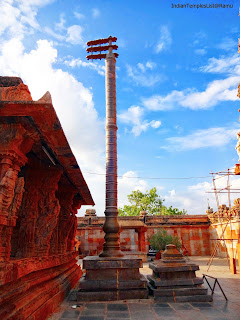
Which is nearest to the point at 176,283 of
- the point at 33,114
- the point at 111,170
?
the point at 111,170

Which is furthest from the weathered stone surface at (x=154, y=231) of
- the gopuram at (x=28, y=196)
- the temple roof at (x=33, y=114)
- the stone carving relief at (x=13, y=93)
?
the stone carving relief at (x=13, y=93)

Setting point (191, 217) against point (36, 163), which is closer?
point (36, 163)

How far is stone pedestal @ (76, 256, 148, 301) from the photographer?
5465mm

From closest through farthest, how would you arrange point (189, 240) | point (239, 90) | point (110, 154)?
point (110, 154), point (239, 90), point (189, 240)

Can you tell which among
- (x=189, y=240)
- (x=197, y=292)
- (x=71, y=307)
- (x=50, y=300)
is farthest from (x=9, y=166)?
(x=189, y=240)

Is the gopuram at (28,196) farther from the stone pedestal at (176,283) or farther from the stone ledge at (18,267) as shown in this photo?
the stone pedestal at (176,283)

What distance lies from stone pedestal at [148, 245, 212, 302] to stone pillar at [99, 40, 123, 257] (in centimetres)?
124

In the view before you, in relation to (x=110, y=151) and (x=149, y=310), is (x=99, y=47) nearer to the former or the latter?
(x=110, y=151)

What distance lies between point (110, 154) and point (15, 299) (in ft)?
16.3

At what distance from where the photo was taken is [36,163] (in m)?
5.14

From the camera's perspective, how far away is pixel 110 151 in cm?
772

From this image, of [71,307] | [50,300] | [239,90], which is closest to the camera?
[50,300]

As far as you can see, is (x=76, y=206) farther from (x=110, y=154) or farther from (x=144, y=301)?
(x=144, y=301)

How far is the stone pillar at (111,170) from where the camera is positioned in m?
6.80
